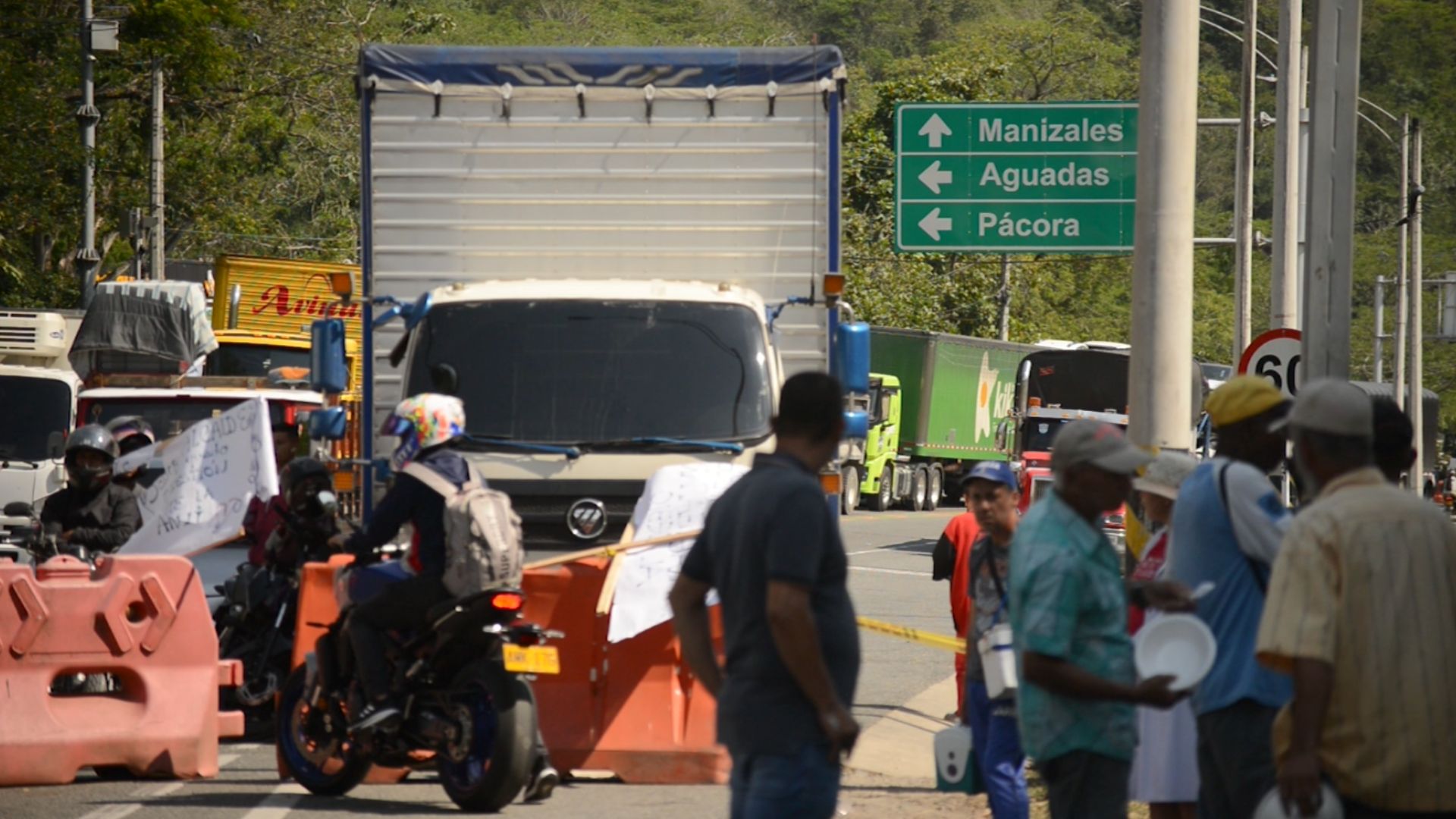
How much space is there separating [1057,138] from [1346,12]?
702 cm

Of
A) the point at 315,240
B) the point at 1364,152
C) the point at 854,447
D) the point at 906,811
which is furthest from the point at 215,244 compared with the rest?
the point at 1364,152

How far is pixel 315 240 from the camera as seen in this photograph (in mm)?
49031

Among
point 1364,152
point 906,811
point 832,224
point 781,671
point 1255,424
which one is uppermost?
point 1364,152

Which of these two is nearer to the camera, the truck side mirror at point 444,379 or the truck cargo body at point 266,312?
the truck side mirror at point 444,379

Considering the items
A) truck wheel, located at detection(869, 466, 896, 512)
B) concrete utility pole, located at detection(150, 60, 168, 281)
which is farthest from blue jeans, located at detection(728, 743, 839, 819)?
truck wheel, located at detection(869, 466, 896, 512)

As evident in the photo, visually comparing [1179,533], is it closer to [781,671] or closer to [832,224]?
[781,671]

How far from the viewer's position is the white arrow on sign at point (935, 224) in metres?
15.0

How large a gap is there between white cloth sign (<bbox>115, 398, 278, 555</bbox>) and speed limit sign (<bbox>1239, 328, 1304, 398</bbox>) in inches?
251

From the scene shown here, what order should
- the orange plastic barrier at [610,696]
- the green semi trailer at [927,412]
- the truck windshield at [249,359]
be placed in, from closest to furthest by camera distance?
1. the orange plastic barrier at [610,696]
2. the truck windshield at [249,359]
3. the green semi trailer at [927,412]

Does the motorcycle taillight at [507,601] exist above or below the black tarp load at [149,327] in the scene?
below

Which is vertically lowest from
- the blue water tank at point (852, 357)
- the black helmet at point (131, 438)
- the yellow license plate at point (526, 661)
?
the yellow license plate at point (526, 661)

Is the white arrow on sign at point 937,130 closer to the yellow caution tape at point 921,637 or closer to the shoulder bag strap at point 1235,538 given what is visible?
the yellow caution tape at point 921,637

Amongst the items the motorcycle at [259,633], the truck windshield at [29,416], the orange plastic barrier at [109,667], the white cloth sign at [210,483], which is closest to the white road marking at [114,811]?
the orange plastic barrier at [109,667]

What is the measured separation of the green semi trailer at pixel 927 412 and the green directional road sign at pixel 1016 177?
24591 millimetres
